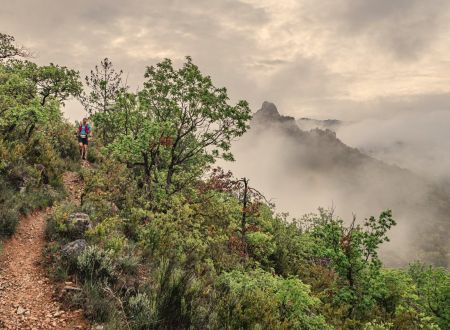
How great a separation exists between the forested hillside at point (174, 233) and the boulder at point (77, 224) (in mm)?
28

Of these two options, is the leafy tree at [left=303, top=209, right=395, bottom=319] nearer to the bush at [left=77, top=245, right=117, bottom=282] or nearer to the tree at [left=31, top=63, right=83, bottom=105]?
the bush at [left=77, top=245, right=117, bottom=282]

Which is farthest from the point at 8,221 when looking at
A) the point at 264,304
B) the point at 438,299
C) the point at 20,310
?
the point at 438,299

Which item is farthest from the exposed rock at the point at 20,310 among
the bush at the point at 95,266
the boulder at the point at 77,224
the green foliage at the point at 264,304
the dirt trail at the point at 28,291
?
the green foliage at the point at 264,304

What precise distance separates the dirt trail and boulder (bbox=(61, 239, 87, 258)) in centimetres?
61

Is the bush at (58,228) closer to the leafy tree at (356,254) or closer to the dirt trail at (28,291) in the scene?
the dirt trail at (28,291)

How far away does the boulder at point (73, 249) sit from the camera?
24.8 ft

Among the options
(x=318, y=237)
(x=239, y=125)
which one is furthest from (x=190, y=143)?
(x=318, y=237)

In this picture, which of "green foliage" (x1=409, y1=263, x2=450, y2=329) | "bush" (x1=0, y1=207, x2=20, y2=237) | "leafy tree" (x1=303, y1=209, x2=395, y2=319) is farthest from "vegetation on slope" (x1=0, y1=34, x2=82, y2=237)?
"green foliage" (x1=409, y1=263, x2=450, y2=329)

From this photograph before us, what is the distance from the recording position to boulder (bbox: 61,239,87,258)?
7.57 metres

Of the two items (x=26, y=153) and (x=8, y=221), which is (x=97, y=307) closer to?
(x=8, y=221)

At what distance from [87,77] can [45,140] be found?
13482 millimetres

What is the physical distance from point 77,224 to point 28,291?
265 centimetres

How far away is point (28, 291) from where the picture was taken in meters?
6.70

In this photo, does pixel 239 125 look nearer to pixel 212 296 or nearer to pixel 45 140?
pixel 45 140
